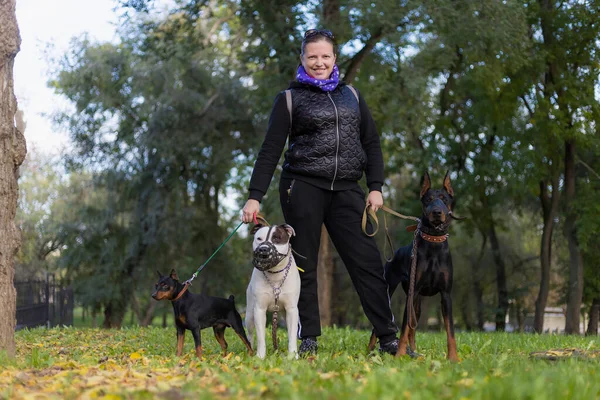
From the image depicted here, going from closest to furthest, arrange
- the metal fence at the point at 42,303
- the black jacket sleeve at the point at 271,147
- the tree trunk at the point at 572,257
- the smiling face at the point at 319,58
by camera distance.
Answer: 1. the smiling face at the point at 319,58
2. the black jacket sleeve at the point at 271,147
3. the metal fence at the point at 42,303
4. the tree trunk at the point at 572,257

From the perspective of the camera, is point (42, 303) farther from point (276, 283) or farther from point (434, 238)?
point (434, 238)

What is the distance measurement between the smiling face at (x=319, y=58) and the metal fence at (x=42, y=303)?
1129 centimetres

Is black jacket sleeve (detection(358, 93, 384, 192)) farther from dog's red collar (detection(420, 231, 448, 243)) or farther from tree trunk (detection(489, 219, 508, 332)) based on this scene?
tree trunk (detection(489, 219, 508, 332))

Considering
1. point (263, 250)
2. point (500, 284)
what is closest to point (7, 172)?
point (263, 250)

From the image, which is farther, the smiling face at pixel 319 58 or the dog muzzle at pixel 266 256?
the smiling face at pixel 319 58

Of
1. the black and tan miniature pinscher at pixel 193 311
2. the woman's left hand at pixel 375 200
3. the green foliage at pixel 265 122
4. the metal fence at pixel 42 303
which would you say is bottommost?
the metal fence at pixel 42 303

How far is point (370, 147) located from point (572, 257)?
16161mm

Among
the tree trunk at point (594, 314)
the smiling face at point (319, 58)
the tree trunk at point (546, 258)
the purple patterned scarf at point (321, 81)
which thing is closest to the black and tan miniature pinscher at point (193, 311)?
the purple patterned scarf at point (321, 81)

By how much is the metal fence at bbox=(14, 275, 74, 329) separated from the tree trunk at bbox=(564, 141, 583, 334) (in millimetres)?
13682

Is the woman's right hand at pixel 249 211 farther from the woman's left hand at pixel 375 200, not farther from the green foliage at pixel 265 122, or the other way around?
the green foliage at pixel 265 122

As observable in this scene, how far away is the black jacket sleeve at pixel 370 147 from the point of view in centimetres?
641

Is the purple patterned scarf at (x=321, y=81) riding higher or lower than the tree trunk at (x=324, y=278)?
higher

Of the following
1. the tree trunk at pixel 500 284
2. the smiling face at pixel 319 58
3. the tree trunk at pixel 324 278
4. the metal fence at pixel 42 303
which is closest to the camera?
the smiling face at pixel 319 58

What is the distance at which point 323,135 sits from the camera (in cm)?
602
